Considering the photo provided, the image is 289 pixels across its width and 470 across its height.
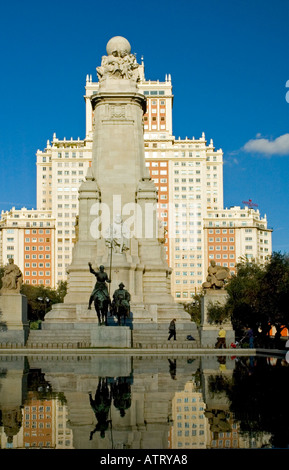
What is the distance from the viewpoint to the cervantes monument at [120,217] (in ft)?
137

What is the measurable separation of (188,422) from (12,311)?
26948mm

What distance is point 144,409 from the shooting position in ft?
36.9

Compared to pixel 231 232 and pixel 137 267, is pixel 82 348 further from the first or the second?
pixel 231 232

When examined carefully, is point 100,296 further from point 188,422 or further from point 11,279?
point 188,422

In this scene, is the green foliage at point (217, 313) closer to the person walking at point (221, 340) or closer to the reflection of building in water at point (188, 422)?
the person walking at point (221, 340)

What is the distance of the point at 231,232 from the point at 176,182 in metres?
16.9

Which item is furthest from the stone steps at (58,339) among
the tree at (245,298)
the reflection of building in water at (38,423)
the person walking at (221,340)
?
the reflection of building in water at (38,423)

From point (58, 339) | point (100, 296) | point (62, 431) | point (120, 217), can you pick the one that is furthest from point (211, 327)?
point (62, 431)

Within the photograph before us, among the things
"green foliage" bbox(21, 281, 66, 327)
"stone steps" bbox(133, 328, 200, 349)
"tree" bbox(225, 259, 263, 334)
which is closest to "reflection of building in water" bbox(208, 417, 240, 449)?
"stone steps" bbox(133, 328, 200, 349)

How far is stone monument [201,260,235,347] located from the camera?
36.2m

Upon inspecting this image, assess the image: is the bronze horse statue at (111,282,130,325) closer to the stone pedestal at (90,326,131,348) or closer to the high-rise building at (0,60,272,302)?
the stone pedestal at (90,326,131,348)

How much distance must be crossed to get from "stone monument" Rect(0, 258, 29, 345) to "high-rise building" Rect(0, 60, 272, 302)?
108m

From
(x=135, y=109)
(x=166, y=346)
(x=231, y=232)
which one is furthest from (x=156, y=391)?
(x=231, y=232)

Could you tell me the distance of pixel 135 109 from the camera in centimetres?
4750
